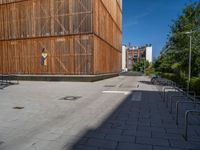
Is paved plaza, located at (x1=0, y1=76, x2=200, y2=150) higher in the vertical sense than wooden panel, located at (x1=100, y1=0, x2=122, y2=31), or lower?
lower

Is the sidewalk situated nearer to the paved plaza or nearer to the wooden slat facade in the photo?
the paved plaza

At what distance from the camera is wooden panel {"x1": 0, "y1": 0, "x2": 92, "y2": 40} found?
59.9ft

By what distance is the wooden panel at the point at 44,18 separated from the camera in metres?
18.2

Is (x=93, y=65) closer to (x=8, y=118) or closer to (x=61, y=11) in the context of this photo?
(x=61, y=11)

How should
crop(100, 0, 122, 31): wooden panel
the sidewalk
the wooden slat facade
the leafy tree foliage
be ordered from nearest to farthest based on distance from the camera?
the sidewalk → the leafy tree foliage → the wooden slat facade → crop(100, 0, 122, 31): wooden panel

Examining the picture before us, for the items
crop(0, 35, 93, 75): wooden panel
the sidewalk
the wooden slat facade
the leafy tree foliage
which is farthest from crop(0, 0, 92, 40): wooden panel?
the sidewalk

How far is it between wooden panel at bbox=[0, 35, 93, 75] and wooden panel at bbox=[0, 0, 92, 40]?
0.94 metres

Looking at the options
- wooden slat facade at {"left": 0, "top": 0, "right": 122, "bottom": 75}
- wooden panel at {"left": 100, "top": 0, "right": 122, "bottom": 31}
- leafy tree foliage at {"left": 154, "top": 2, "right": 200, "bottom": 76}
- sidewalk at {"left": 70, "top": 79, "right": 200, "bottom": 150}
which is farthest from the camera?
wooden panel at {"left": 100, "top": 0, "right": 122, "bottom": 31}

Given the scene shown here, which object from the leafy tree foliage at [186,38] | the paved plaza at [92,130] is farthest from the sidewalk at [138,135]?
the leafy tree foliage at [186,38]

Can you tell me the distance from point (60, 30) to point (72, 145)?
56.7 ft

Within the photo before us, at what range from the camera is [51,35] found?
1923 centimetres

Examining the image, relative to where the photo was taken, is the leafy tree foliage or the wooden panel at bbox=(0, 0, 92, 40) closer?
the leafy tree foliage

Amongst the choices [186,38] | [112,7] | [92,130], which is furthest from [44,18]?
[92,130]

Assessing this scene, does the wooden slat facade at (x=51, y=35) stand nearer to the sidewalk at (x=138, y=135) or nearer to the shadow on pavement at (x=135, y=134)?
the shadow on pavement at (x=135, y=134)
